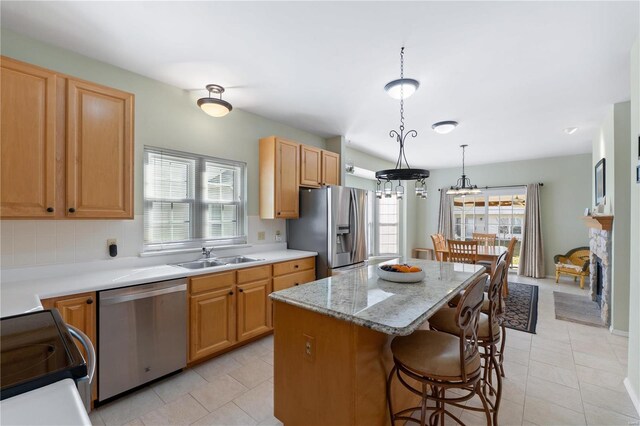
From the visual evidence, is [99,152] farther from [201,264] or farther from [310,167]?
[310,167]

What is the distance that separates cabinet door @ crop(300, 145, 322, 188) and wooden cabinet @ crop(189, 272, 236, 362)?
170 cm

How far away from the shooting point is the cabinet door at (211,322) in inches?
97.2

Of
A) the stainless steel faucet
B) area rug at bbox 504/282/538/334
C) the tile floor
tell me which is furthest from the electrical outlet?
area rug at bbox 504/282/538/334

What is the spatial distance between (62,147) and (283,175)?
6.88 ft

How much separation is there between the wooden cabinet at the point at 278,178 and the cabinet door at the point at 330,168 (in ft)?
1.80

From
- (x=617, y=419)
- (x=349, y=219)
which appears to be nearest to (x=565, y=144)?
(x=349, y=219)

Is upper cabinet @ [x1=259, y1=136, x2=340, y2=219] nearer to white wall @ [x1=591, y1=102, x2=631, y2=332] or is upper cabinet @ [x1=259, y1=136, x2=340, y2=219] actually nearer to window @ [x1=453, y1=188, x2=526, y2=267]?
white wall @ [x1=591, y1=102, x2=631, y2=332]

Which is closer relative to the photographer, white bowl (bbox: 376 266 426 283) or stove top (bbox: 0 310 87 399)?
stove top (bbox: 0 310 87 399)

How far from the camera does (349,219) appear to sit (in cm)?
386

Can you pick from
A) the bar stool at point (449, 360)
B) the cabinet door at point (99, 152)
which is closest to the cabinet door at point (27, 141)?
Answer: the cabinet door at point (99, 152)

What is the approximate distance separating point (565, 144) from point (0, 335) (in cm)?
692

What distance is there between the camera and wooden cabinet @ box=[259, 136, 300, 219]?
3539 mm

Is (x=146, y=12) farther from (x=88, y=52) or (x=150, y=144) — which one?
(x=150, y=144)

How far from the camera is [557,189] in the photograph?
19.6 feet
